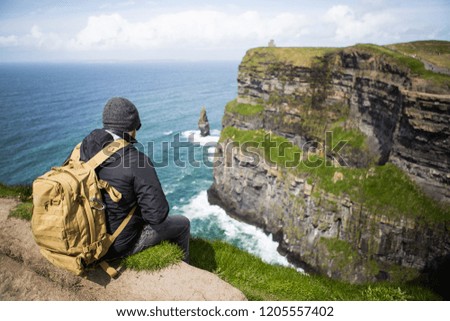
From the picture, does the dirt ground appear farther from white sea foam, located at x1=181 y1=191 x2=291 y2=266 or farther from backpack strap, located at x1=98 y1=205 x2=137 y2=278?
white sea foam, located at x1=181 y1=191 x2=291 y2=266

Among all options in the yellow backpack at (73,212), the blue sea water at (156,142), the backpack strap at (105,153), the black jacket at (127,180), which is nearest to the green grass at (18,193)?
the yellow backpack at (73,212)

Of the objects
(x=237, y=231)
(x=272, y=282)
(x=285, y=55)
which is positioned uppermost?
(x=285, y=55)

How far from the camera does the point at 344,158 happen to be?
165ft

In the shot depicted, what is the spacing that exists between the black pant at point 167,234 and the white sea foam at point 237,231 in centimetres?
3832

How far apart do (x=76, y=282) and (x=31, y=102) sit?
170m

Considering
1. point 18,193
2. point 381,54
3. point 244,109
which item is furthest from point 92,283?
point 244,109

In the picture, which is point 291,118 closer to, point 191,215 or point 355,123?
point 355,123

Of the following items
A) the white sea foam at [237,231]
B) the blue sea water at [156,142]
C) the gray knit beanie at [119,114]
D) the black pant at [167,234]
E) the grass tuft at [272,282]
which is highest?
the gray knit beanie at [119,114]

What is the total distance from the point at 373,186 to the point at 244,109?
33757 millimetres

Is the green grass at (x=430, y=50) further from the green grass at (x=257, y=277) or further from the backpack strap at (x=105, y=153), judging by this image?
the backpack strap at (x=105, y=153)

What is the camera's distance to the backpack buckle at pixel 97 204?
561 centimetres

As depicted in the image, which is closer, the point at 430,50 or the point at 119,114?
the point at 119,114

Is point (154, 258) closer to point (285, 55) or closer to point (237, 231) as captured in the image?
point (237, 231)
